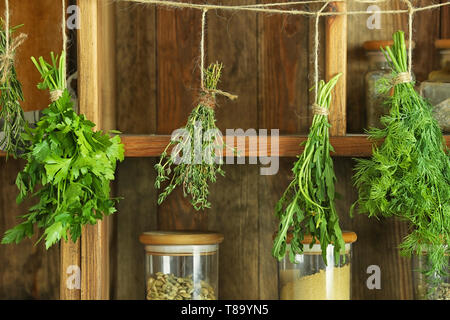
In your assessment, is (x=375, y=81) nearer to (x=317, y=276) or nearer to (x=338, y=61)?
(x=338, y=61)

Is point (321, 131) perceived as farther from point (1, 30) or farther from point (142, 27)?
point (1, 30)

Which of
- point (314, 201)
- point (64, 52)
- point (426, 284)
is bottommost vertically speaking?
point (426, 284)

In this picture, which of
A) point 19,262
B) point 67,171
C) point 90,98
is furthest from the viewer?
point 19,262

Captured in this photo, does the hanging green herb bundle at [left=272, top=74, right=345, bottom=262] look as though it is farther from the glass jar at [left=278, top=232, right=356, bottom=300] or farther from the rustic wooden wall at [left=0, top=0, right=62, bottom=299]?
the rustic wooden wall at [left=0, top=0, right=62, bottom=299]

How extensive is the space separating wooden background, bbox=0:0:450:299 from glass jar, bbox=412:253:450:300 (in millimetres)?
124

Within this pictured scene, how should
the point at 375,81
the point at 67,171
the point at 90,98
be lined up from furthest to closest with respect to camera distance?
the point at 375,81
the point at 90,98
the point at 67,171

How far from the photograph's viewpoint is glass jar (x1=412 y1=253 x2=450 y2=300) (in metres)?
1.17

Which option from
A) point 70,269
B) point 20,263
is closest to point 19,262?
point 20,263

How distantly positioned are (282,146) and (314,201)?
12cm

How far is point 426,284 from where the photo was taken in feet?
3.97

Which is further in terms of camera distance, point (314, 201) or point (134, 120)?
point (134, 120)

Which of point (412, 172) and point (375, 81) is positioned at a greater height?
point (375, 81)

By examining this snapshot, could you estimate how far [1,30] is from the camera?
114cm

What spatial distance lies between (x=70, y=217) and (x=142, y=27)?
532mm
